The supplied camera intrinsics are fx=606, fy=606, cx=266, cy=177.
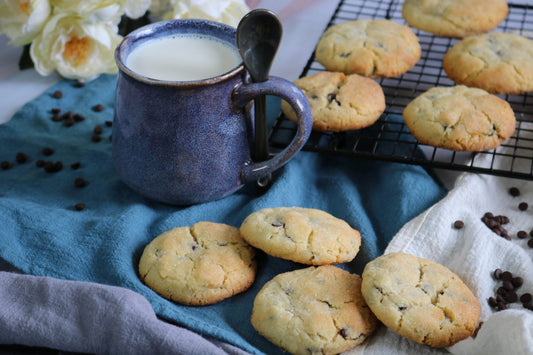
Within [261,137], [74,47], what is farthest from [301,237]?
[74,47]

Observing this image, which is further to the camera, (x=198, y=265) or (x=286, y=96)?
(x=286, y=96)

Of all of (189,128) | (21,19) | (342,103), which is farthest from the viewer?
(21,19)

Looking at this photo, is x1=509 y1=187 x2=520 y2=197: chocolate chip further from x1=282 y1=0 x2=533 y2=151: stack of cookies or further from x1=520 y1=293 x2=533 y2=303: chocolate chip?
x1=520 y1=293 x2=533 y2=303: chocolate chip

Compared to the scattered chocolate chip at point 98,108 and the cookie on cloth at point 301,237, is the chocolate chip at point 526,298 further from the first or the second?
the scattered chocolate chip at point 98,108

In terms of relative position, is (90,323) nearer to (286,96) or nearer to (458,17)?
(286,96)

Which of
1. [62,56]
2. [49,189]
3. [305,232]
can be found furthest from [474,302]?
[62,56]

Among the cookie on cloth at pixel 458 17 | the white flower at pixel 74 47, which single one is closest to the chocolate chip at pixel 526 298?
the cookie on cloth at pixel 458 17

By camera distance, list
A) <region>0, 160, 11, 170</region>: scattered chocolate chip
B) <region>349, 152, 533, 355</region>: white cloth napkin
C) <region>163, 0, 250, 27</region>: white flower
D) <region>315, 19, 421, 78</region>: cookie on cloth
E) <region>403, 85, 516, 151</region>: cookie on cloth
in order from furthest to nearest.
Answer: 1. <region>163, 0, 250, 27</region>: white flower
2. <region>315, 19, 421, 78</region>: cookie on cloth
3. <region>0, 160, 11, 170</region>: scattered chocolate chip
4. <region>403, 85, 516, 151</region>: cookie on cloth
5. <region>349, 152, 533, 355</region>: white cloth napkin

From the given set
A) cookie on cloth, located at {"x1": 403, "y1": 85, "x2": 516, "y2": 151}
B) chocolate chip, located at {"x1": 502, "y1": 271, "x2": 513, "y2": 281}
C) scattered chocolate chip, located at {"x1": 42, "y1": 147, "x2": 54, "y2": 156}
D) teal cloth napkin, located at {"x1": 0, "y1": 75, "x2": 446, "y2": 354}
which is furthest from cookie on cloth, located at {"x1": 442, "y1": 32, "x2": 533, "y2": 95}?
scattered chocolate chip, located at {"x1": 42, "y1": 147, "x2": 54, "y2": 156}
